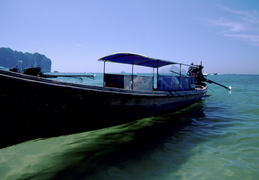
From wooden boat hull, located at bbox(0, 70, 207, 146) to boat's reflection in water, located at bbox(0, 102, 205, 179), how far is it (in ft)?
2.77

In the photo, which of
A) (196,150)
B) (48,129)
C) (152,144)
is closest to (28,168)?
(48,129)

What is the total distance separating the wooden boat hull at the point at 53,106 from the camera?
11.7ft

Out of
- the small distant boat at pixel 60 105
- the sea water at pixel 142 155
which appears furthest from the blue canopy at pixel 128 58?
the sea water at pixel 142 155

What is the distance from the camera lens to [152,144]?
18.5 feet

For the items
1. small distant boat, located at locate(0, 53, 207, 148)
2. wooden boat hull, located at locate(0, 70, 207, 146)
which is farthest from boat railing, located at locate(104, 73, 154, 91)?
wooden boat hull, located at locate(0, 70, 207, 146)

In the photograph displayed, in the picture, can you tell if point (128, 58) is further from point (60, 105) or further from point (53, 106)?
point (53, 106)

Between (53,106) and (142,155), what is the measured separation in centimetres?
305

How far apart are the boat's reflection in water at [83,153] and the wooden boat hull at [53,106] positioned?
2.77 feet

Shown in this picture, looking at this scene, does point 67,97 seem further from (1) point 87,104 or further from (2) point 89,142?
(2) point 89,142

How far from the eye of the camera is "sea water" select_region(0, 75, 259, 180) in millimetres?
3930

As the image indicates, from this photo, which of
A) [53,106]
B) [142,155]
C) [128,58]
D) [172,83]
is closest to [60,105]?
[53,106]

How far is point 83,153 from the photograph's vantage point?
5.05m

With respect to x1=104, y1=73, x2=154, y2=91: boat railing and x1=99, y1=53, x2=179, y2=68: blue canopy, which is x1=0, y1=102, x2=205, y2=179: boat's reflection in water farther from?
x1=99, y1=53, x2=179, y2=68: blue canopy

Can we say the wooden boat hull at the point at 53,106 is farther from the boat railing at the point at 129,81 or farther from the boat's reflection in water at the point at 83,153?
the boat railing at the point at 129,81
